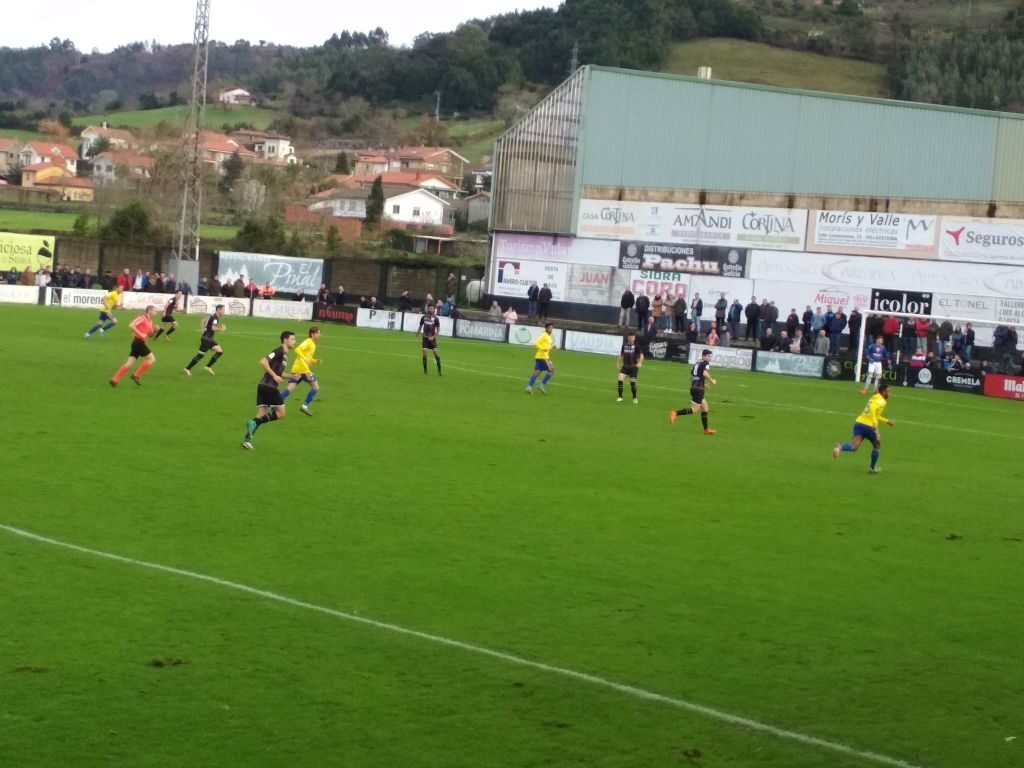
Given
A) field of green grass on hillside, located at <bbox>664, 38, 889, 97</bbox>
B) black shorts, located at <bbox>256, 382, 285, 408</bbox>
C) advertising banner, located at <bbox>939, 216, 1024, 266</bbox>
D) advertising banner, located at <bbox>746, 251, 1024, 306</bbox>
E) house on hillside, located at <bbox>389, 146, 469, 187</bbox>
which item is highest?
field of green grass on hillside, located at <bbox>664, 38, 889, 97</bbox>

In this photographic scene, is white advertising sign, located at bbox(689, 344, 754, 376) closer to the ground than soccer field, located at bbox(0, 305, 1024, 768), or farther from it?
farther from it

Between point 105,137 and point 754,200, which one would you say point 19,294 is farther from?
point 105,137

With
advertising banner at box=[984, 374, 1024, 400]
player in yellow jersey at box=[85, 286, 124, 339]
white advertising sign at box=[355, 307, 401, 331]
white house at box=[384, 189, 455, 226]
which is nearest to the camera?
player in yellow jersey at box=[85, 286, 124, 339]

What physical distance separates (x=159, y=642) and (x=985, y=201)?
52.5m

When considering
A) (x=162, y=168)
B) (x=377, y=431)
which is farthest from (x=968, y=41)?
(x=377, y=431)

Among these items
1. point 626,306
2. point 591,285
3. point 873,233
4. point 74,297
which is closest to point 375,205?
point 591,285

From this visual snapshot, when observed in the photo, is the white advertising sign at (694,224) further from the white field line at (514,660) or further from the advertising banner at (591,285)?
the white field line at (514,660)

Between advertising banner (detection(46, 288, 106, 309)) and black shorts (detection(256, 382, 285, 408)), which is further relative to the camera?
advertising banner (detection(46, 288, 106, 309))

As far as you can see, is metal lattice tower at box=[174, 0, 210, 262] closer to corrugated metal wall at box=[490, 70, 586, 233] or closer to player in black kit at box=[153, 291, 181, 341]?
corrugated metal wall at box=[490, 70, 586, 233]

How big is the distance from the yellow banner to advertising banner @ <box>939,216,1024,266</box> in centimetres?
4101

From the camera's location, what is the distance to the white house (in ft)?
433

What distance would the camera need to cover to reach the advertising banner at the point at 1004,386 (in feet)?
148

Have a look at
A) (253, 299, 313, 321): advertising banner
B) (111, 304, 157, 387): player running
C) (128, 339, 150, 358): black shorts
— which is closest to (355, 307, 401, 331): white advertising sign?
(253, 299, 313, 321): advertising banner

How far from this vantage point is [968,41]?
455ft
